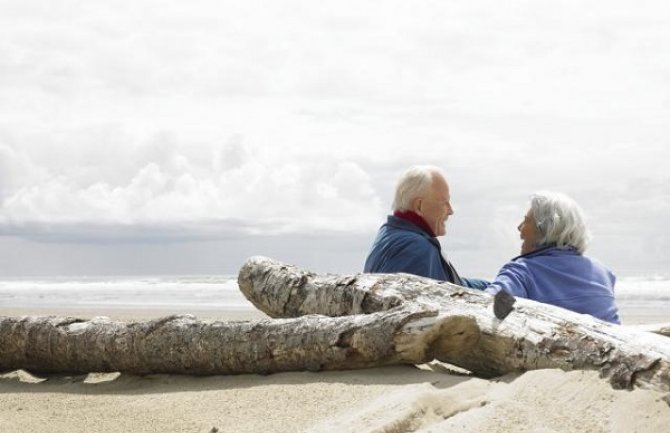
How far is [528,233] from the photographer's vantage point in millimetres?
5844

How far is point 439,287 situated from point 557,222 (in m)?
1.03

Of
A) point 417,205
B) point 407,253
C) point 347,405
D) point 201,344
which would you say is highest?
point 417,205

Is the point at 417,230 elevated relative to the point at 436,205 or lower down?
lower down

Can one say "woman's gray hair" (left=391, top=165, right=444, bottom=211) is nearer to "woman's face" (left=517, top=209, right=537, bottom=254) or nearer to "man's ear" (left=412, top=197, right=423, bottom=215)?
"man's ear" (left=412, top=197, right=423, bottom=215)

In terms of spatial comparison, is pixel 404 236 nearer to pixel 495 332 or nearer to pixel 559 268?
pixel 559 268

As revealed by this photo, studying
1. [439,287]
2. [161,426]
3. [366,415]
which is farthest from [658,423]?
[161,426]

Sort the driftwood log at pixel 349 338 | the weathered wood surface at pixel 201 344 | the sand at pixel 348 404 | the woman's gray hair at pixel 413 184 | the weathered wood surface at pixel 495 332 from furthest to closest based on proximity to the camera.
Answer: the woman's gray hair at pixel 413 184, the weathered wood surface at pixel 201 344, the driftwood log at pixel 349 338, the weathered wood surface at pixel 495 332, the sand at pixel 348 404

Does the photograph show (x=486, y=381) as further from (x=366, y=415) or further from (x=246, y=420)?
(x=246, y=420)

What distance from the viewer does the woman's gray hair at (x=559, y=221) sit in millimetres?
5699

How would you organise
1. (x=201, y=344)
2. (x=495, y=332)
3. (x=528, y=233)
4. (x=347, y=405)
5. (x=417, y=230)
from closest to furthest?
(x=347, y=405), (x=495, y=332), (x=201, y=344), (x=528, y=233), (x=417, y=230)

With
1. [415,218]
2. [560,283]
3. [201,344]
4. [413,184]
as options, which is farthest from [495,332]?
[201,344]

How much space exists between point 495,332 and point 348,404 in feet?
3.52

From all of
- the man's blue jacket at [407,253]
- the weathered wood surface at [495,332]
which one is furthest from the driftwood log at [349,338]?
the man's blue jacket at [407,253]

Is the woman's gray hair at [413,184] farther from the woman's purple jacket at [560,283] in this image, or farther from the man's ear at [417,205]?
the woman's purple jacket at [560,283]
